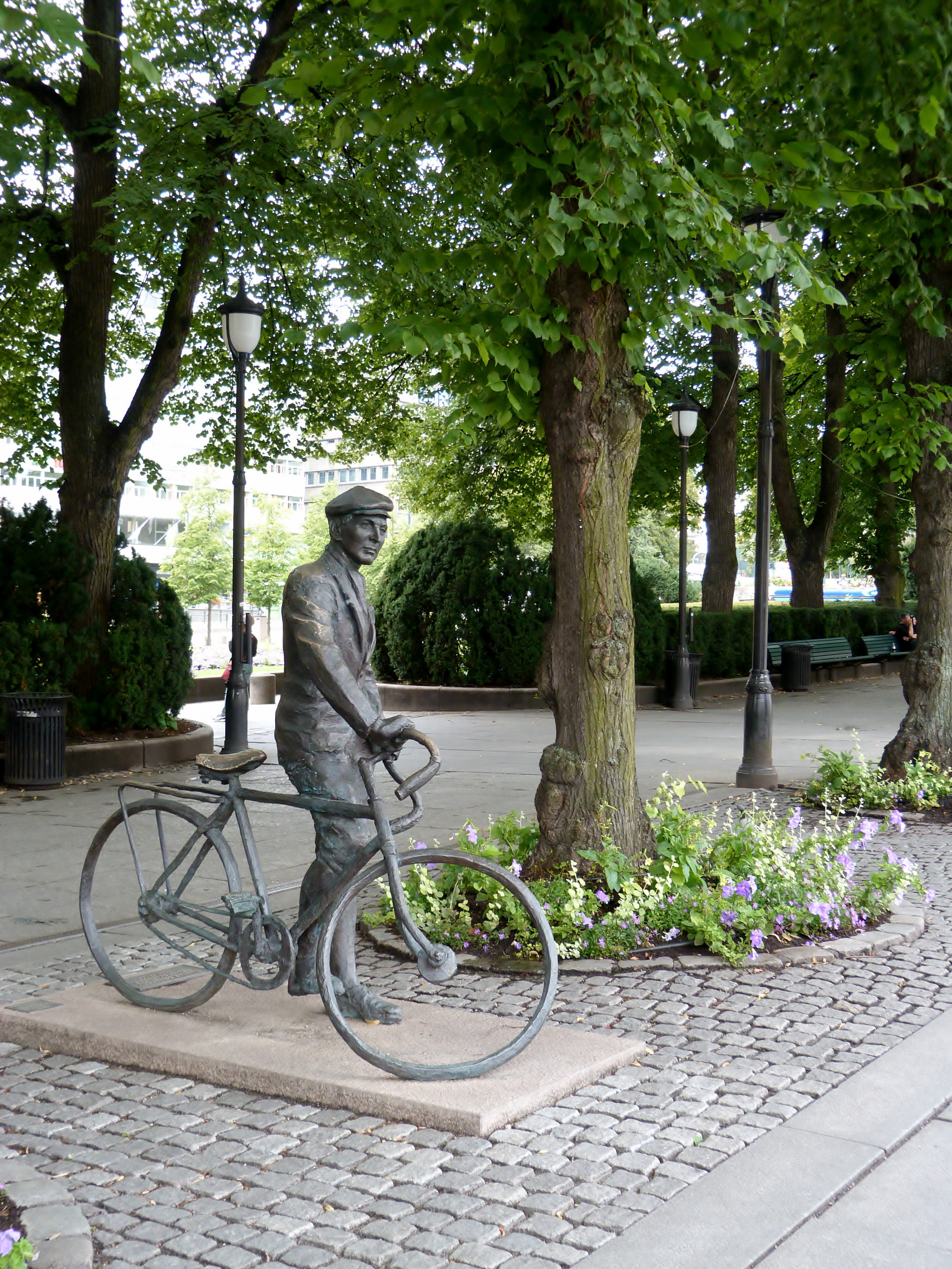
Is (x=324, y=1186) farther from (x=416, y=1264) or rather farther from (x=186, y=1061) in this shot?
(x=186, y=1061)

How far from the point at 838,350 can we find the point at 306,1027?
31.9 ft

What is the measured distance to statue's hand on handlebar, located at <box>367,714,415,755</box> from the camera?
4645 millimetres

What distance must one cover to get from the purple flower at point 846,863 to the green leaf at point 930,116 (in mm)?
3784

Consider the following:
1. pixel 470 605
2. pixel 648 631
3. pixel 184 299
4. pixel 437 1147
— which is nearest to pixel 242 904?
pixel 437 1147

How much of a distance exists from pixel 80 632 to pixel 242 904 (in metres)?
9.20

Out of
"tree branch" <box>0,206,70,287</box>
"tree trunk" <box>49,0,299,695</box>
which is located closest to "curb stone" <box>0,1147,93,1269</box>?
"tree trunk" <box>49,0,299,695</box>

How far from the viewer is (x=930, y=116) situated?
20.9ft

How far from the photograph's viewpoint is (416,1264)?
3.20 m

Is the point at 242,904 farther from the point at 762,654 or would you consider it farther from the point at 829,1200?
the point at 762,654

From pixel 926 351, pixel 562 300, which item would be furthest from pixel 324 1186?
pixel 926 351

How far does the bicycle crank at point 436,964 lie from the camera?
4402 millimetres

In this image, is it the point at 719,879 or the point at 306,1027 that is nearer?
the point at 306,1027

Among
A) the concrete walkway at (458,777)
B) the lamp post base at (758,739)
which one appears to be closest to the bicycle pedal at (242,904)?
the concrete walkway at (458,777)

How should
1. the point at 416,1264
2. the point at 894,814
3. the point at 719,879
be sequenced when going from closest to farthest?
the point at 416,1264, the point at 719,879, the point at 894,814
